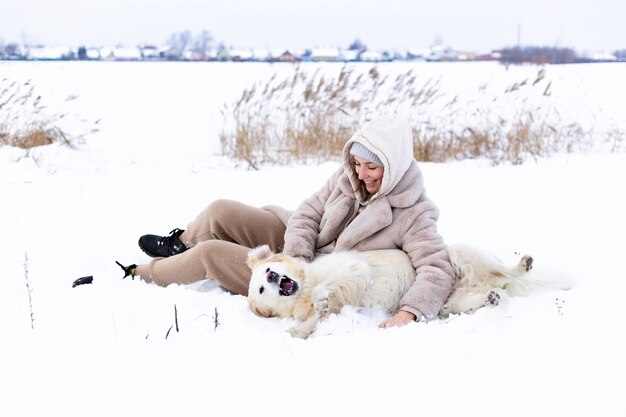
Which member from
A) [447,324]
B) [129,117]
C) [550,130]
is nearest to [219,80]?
Answer: [129,117]

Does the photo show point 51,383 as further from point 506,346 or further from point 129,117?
point 129,117

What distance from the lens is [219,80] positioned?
16.0 meters

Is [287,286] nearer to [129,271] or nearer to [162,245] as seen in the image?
[129,271]

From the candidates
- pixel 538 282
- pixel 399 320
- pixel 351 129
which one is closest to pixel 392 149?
pixel 399 320

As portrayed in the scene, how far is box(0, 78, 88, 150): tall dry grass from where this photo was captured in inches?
279

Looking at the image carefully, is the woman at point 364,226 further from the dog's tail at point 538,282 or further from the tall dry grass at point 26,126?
the tall dry grass at point 26,126

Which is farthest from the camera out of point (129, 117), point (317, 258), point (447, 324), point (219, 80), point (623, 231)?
point (219, 80)

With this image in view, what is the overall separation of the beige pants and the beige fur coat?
0.24 metres

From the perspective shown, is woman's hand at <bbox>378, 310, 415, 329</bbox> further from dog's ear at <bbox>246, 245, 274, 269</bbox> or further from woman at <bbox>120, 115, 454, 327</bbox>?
dog's ear at <bbox>246, 245, 274, 269</bbox>

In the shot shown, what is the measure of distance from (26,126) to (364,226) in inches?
227

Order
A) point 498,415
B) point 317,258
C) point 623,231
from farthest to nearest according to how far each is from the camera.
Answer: point 623,231, point 317,258, point 498,415

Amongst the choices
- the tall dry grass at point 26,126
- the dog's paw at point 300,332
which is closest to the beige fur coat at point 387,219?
the dog's paw at point 300,332

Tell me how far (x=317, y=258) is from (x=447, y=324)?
927 millimetres

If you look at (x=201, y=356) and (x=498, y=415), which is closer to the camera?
(x=498, y=415)
